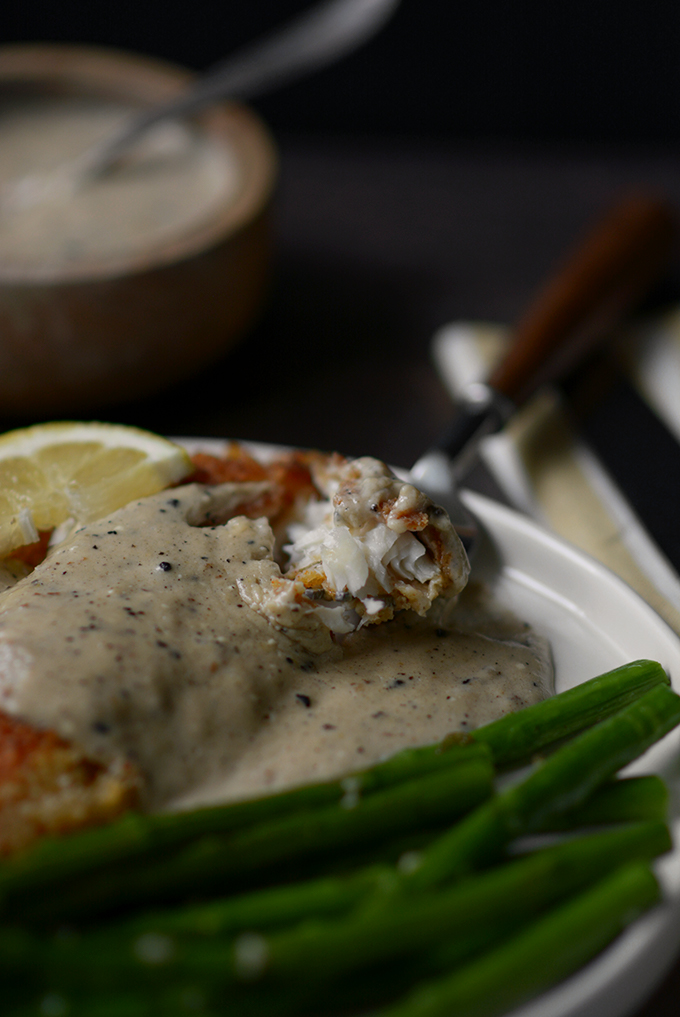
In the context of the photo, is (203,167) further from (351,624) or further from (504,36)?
(351,624)

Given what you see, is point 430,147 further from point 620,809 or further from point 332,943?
point 332,943

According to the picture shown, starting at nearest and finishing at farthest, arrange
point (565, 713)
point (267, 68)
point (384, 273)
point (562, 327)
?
1. point (565, 713)
2. point (562, 327)
3. point (267, 68)
4. point (384, 273)

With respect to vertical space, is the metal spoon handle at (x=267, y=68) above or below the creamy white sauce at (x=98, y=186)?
above

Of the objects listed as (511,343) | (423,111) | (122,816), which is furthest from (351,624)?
(423,111)

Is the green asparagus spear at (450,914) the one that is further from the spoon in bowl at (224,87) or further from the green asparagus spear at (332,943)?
the spoon in bowl at (224,87)

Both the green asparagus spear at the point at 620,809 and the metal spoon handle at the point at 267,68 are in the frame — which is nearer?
the green asparagus spear at the point at 620,809

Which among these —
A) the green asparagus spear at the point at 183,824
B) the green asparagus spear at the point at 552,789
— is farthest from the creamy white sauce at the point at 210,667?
the green asparagus spear at the point at 552,789

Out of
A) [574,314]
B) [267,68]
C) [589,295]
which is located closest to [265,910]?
[574,314]
